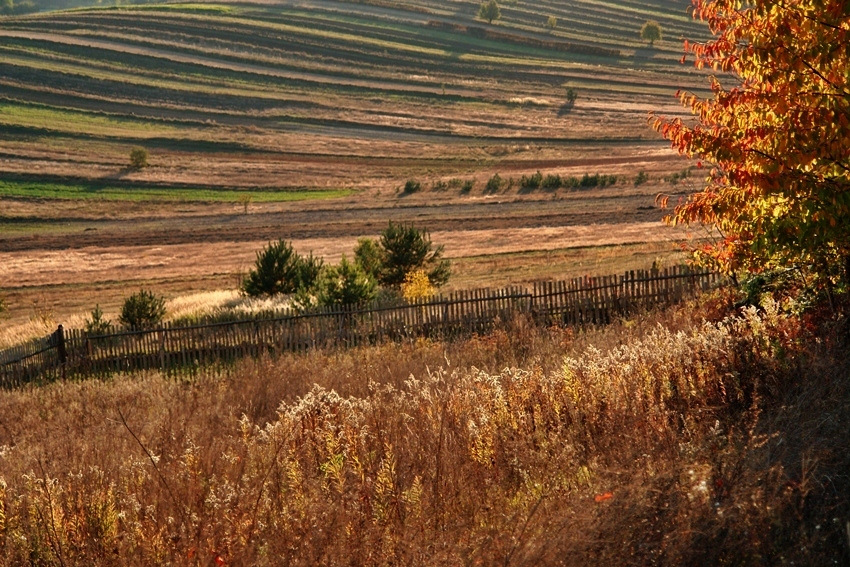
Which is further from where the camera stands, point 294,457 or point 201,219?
point 201,219

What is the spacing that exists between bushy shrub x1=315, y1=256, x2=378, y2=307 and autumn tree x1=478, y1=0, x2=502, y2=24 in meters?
101

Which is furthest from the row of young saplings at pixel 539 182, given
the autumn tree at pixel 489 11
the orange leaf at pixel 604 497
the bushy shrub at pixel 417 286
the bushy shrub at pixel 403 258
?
the autumn tree at pixel 489 11

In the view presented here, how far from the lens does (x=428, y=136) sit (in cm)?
7769

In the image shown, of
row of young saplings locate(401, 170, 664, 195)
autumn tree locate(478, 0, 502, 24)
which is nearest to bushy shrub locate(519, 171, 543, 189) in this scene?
row of young saplings locate(401, 170, 664, 195)

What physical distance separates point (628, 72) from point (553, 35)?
18.2 m

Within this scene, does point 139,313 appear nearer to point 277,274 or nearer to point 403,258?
point 277,274

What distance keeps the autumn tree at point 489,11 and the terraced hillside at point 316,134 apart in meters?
1.11

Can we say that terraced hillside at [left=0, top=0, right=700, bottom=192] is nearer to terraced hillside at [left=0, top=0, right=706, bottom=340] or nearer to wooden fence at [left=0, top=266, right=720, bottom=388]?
terraced hillside at [left=0, top=0, right=706, bottom=340]

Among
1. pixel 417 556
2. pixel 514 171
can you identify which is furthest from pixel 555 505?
pixel 514 171

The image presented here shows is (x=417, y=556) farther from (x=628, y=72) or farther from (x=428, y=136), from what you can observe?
(x=628, y=72)

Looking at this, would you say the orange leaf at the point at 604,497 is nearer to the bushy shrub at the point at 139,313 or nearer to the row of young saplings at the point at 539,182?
the bushy shrub at the point at 139,313

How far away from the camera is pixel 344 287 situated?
22500 millimetres

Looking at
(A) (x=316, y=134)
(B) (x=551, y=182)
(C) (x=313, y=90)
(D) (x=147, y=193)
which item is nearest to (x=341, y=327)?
(B) (x=551, y=182)

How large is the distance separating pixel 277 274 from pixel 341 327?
33.1 ft
